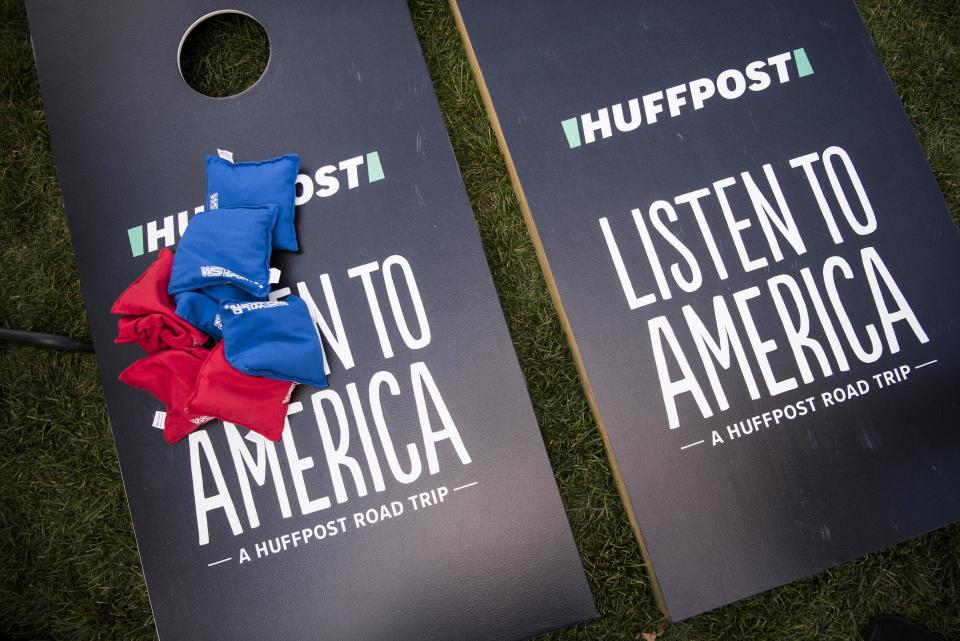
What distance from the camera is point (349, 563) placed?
1.17 m

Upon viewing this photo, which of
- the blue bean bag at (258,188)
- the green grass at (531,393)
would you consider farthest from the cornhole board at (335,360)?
the green grass at (531,393)

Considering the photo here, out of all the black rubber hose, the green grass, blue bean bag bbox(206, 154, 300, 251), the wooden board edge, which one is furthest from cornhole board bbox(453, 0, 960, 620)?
the black rubber hose

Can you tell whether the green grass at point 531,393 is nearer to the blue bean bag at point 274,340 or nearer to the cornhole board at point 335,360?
the cornhole board at point 335,360

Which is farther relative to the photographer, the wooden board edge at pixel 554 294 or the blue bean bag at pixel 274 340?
the wooden board edge at pixel 554 294

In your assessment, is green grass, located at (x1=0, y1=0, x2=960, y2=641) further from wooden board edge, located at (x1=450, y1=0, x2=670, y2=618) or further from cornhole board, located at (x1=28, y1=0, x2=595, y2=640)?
cornhole board, located at (x1=28, y1=0, x2=595, y2=640)

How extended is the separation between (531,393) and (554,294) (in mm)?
218

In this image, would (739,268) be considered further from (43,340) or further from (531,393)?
(43,340)

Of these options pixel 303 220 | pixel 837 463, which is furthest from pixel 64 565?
pixel 837 463

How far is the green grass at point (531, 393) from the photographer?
4.28 ft

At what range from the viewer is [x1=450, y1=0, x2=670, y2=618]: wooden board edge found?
123 centimetres

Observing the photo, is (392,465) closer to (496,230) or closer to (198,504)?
(198,504)

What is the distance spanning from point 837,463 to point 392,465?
820 millimetres

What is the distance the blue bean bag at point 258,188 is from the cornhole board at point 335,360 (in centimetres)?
3

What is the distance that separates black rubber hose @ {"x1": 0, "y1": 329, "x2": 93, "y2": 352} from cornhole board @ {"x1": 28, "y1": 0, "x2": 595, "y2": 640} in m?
0.07
